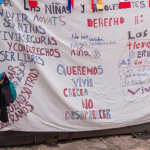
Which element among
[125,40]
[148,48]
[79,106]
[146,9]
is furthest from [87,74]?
[146,9]

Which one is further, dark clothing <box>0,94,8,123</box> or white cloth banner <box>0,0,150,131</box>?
white cloth banner <box>0,0,150,131</box>

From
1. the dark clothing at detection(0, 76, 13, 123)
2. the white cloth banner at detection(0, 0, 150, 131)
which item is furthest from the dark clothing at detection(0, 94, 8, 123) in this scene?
the white cloth banner at detection(0, 0, 150, 131)

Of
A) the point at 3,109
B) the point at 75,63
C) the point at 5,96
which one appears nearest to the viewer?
the point at 5,96

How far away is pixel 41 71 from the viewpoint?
406 centimetres

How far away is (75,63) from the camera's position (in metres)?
4.21

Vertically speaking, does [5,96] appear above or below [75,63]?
below

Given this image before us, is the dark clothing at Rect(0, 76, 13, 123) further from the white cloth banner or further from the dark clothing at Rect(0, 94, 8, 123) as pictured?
the white cloth banner

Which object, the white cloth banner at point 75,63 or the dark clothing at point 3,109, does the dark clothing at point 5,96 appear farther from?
the white cloth banner at point 75,63

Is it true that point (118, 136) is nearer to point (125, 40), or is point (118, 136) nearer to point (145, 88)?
point (145, 88)

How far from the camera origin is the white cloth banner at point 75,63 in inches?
157

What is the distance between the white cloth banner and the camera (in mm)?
3998

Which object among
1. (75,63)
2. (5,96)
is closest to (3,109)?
(5,96)

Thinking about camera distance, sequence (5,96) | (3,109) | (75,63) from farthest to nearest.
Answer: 1. (75,63)
2. (3,109)
3. (5,96)

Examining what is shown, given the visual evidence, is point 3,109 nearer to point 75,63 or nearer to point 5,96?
point 5,96
